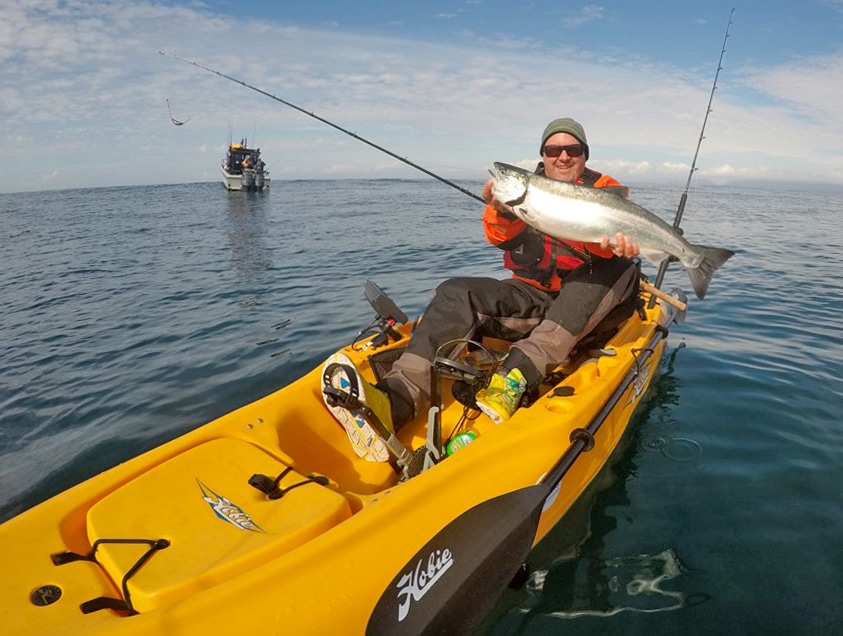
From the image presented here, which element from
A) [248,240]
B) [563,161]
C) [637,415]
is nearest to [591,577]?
[637,415]

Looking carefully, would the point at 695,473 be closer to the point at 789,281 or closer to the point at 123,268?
the point at 789,281

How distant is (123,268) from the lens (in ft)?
50.0

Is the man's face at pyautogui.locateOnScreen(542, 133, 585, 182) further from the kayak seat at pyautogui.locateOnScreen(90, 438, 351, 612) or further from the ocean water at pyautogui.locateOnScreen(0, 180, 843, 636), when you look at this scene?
the kayak seat at pyautogui.locateOnScreen(90, 438, 351, 612)

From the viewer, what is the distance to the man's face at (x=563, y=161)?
4637 mm

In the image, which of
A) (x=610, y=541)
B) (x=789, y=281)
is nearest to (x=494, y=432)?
(x=610, y=541)

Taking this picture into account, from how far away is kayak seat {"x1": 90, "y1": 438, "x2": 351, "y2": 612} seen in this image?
2.19 metres

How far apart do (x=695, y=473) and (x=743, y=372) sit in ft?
8.96

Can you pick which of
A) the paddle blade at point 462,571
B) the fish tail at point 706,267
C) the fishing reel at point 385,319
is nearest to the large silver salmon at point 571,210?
the fish tail at point 706,267

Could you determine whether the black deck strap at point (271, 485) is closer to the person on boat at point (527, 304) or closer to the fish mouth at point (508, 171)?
the person on boat at point (527, 304)

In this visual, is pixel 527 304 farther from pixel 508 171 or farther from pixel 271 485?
pixel 271 485

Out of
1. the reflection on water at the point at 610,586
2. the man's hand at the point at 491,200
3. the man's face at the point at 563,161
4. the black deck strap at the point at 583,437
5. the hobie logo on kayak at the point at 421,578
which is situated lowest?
the reflection on water at the point at 610,586

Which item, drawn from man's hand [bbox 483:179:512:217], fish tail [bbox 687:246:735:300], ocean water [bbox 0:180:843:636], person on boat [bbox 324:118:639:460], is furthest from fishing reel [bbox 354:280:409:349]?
fish tail [bbox 687:246:735:300]

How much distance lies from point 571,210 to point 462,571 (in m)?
2.64

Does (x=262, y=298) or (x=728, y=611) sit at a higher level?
(x=728, y=611)
